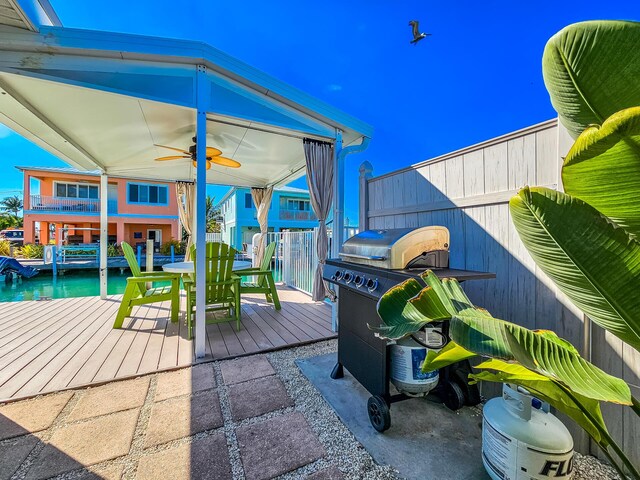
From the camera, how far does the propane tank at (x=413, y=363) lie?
71.7 inches

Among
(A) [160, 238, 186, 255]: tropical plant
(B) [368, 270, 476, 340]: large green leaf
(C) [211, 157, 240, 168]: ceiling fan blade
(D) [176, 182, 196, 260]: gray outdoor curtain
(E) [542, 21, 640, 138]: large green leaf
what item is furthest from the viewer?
(A) [160, 238, 186, 255]: tropical plant

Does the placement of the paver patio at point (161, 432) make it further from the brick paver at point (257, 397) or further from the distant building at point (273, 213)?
the distant building at point (273, 213)

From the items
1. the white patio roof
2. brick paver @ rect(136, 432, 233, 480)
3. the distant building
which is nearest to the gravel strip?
brick paver @ rect(136, 432, 233, 480)

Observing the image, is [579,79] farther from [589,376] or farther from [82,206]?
→ [82,206]

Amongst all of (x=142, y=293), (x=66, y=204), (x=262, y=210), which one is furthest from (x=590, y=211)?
(x=66, y=204)

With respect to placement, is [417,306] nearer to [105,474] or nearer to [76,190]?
[105,474]

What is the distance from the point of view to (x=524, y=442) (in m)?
1.30

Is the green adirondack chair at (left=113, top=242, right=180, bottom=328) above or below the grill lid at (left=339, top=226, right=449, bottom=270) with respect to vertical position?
below

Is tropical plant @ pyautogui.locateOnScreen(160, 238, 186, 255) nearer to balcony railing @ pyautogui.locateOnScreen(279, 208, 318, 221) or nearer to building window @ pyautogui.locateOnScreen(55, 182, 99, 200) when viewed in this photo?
building window @ pyautogui.locateOnScreen(55, 182, 99, 200)

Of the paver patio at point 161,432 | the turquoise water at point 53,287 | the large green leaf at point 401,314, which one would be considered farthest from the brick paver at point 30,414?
the turquoise water at point 53,287

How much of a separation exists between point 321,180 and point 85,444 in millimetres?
3569

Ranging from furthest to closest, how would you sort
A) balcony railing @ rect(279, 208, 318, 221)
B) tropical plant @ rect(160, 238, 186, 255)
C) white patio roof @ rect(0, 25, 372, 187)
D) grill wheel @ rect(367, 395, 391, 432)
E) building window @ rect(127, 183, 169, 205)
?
balcony railing @ rect(279, 208, 318, 221) < building window @ rect(127, 183, 169, 205) < tropical plant @ rect(160, 238, 186, 255) < white patio roof @ rect(0, 25, 372, 187) < grill wheel @ rect(367, 395, 391, 432)

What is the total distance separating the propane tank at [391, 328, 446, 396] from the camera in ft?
5.98

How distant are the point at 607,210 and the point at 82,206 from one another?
68.0 feet
